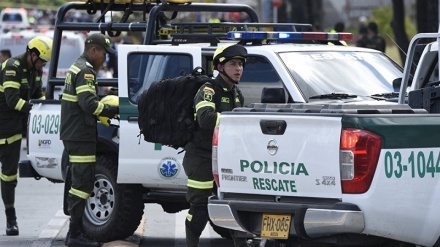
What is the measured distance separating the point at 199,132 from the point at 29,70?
10.6 ft

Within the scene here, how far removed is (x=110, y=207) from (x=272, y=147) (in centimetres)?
380

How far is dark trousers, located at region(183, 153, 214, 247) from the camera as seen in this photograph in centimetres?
905

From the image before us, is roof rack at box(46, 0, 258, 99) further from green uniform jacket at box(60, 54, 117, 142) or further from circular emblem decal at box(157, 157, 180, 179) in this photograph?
circular emblem decal at box(157, 157, 180, 179)

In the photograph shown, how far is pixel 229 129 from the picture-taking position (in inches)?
311

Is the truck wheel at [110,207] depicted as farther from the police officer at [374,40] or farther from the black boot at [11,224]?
the police officer at [374,40]

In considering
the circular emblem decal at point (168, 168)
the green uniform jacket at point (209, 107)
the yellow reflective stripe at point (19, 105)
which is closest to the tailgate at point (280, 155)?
the green uniform jacket at point (209, 107)

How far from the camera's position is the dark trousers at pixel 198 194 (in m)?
9.05

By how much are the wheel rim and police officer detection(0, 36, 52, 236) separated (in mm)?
941

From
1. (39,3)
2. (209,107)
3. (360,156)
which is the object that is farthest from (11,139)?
(39,3)

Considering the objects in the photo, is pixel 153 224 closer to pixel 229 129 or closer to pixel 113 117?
pixel 113 117

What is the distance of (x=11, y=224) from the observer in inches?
464

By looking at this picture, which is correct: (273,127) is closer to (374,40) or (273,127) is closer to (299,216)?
(299,216)

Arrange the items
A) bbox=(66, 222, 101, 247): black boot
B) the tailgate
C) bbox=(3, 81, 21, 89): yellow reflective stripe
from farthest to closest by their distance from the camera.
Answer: bbox=(3, 81, 21, 89): yellow reflective stripe
bbox=(66, 222, 101, 247): black boot
the tailgate

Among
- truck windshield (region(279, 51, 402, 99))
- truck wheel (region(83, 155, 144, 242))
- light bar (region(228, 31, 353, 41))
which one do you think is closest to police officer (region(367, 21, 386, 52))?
light bar (region(228, 31, 353, 41))
